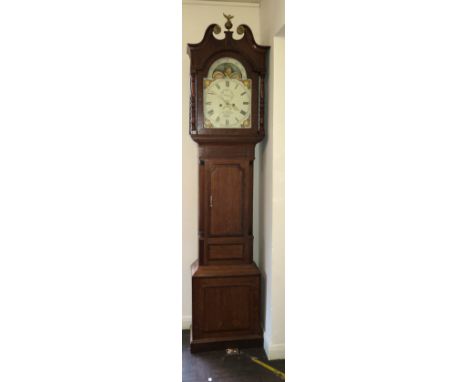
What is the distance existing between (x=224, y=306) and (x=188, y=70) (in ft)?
4.73

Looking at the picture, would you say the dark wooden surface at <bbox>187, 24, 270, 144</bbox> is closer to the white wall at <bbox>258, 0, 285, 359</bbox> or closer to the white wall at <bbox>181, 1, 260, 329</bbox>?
the white wall at <bbox>258, 0, 285, 359</bbox>

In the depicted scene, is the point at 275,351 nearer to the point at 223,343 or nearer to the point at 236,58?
the point at 223,343

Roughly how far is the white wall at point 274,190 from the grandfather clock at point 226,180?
7 cm

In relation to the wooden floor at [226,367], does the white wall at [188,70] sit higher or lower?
higher

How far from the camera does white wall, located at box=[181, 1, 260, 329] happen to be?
2.53m

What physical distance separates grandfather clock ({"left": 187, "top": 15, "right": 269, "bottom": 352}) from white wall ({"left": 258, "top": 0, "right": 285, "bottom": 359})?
7 centimetres

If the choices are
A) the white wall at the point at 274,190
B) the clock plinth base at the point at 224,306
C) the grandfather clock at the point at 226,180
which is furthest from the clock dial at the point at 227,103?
the clock plinth base at the point at 224,306

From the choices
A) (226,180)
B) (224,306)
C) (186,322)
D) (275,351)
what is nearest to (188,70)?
(226,180)

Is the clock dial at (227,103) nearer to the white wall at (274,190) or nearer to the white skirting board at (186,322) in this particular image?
the white wall at (274,190)

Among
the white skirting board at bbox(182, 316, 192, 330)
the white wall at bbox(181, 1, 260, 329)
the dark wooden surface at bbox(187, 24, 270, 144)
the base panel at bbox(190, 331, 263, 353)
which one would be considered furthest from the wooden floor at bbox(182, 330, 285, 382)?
the dark wooden surface at bbox(187, 24, 270, 144)

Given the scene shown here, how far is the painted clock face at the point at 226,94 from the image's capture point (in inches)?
87.4

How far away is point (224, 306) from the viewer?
2.33m
